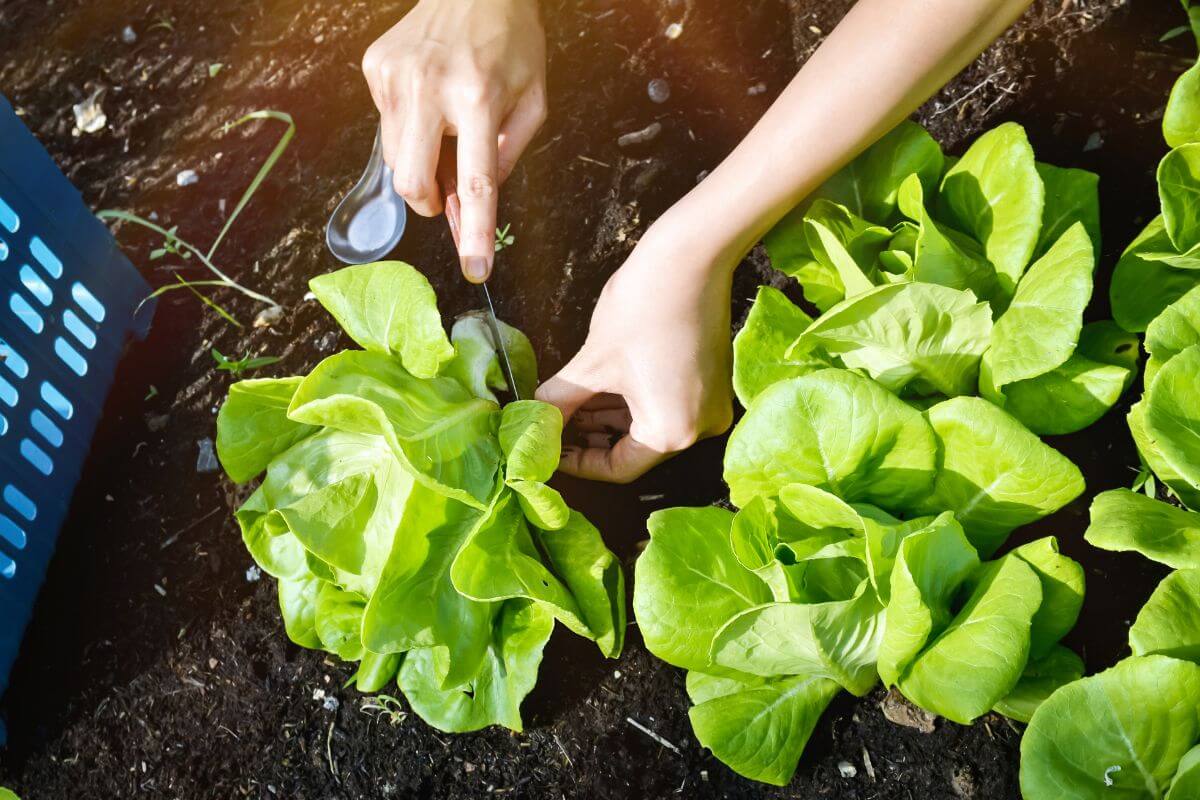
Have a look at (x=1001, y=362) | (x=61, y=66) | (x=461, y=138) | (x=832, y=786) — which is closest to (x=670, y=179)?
(x=461, y=138)

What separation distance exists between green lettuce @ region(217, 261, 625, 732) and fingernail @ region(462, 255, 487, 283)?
90mm

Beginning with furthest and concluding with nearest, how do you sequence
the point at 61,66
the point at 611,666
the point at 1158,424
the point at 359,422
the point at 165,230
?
the point at 61,66
the point at 165,230
the point at 611,666
the point at 359,422
the point at 1158,424

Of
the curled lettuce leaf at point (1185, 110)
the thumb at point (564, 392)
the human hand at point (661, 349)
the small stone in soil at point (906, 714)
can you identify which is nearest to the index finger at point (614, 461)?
the human hand at point (661, 349)

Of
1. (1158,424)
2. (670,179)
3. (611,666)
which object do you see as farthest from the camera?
(670,179)

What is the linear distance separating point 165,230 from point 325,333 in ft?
1.86

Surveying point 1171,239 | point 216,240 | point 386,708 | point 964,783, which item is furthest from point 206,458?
point 1171,239

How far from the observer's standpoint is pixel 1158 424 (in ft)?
4.34

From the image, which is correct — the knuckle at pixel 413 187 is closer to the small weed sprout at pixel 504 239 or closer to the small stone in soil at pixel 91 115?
the small weed sprout at pixel 504 239

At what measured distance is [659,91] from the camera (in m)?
2.15

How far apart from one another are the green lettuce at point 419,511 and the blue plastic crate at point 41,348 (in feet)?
2.06

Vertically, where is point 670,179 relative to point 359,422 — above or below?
below

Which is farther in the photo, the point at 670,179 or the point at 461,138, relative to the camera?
the point at 670,179

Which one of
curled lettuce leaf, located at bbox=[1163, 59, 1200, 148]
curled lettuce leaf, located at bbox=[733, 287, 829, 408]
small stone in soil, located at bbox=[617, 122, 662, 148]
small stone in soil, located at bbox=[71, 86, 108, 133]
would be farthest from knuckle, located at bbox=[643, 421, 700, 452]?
small stone in soil, located at bbox=[71, 86, 108, 133]

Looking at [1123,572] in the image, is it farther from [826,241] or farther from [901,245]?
[826,241]
